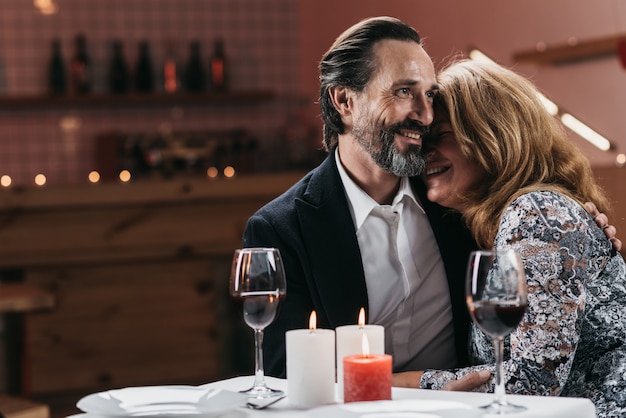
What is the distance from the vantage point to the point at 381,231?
225cm

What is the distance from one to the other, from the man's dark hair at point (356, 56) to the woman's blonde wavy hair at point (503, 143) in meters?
0.20

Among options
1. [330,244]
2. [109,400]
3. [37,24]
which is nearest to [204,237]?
[37,24]

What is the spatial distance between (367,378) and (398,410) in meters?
0.08

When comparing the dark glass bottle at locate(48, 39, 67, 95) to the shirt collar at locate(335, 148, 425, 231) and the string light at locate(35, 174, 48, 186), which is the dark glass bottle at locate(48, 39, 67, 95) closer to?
the string light at locate(35, 174, 48, 186)

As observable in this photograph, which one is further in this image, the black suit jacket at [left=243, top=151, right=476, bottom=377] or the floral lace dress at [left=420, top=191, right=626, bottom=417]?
the black suit jacket at [left=243, top=151, right=476, bottom=377]

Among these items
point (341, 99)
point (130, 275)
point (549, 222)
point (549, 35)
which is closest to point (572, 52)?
point (549, 35)

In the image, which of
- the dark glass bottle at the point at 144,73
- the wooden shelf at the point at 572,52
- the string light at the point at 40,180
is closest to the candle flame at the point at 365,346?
the wooden shelf at the point at 572,52

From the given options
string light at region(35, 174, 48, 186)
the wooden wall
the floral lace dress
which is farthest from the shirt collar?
string light at region(35, 174, 48, 186)

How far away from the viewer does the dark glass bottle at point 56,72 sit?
5.92 m

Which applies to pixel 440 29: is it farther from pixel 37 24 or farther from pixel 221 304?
pixel 37 24

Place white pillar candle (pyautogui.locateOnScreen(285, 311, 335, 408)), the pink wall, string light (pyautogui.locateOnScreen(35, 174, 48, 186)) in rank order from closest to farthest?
white pillar candle (pyautogui.locateOnScreen(285, 311, 335, 408)) < the pink wall < string light (pyautogui.locateOnScreen(35, 174, 48, 186))

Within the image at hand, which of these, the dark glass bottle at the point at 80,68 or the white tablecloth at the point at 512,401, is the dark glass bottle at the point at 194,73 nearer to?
the dark glass bottle at the point at 80,68

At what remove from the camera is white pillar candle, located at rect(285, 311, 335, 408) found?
143 centimetres

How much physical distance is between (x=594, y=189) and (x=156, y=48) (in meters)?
4.56
